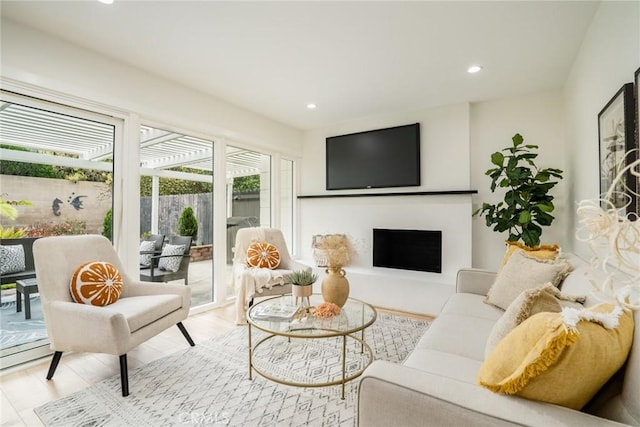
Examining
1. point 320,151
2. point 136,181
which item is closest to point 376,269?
point 320,151

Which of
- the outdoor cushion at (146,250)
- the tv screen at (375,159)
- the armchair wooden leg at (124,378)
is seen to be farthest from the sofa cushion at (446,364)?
the tv screen at (375,159)

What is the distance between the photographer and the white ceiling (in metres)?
2.08

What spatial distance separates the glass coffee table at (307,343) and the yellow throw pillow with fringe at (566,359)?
3.39ft

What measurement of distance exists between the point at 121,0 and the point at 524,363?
9.14 feet

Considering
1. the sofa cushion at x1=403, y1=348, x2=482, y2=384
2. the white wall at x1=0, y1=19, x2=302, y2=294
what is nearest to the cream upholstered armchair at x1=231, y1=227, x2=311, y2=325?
the white wall at x1=0, y1=19, x2=302, y2=294

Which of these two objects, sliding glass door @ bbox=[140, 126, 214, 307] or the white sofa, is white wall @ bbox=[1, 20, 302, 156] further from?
the white sofa

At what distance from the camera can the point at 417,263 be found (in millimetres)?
3943

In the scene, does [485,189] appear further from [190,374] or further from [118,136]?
[118,136]

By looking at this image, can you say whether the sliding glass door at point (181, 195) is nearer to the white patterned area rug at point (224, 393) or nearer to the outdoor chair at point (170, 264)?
the outdoor chair at point (170, 264)

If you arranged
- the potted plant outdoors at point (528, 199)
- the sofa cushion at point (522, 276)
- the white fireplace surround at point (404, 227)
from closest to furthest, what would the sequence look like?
the sofa cushion at point (522, 276) → the potted plant outdoors at point (528, 199) → the white fireplace surround at point (404, 227)

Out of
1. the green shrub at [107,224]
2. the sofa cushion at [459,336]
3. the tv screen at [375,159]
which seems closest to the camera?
the sofa cushion at [459,336]

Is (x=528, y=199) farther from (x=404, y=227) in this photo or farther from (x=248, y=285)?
(x=248, y=285)

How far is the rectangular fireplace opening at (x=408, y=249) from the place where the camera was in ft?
12.6

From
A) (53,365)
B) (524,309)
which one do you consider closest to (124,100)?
(53,365)
